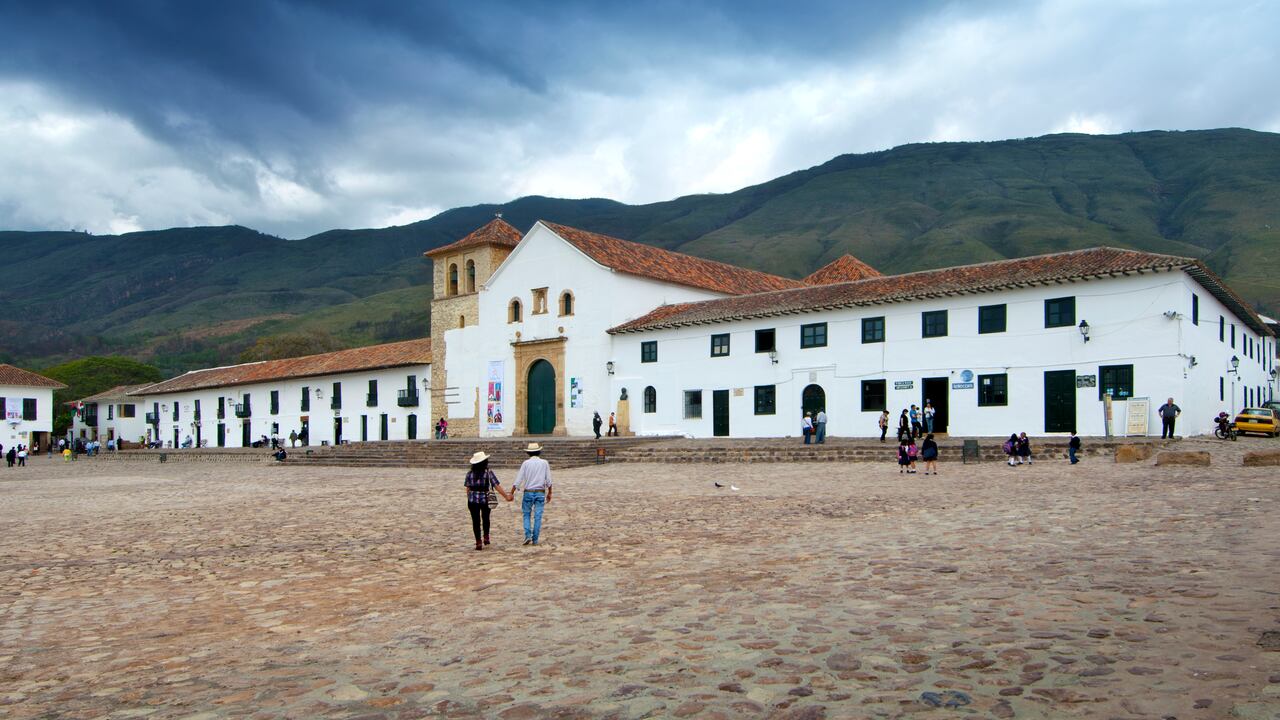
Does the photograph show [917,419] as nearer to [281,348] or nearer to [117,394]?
[117,394]

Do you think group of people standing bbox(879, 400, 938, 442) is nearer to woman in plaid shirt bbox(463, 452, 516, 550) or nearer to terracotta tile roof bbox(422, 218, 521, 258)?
woman in plaid shirt bbox(463, 452, 516, 550)

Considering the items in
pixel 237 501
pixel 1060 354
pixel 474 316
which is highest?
pixel 474 316

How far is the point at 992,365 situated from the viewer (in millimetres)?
27172

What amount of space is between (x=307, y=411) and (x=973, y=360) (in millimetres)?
36340

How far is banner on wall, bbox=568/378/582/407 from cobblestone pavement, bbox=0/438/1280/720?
932 inches

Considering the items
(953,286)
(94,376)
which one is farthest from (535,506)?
(94,376)

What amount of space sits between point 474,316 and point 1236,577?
37699 millimetres

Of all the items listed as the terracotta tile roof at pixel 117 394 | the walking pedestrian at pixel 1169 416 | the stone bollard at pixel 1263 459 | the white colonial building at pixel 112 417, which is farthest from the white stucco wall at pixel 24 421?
the stone bollard at pixel 1263 459

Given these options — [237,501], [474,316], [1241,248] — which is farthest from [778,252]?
[237,501]

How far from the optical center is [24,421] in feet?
194

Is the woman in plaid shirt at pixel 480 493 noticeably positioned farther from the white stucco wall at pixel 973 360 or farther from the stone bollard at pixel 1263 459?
the white stucco wall at pixel 973 360

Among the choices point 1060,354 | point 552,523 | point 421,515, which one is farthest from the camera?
point 1060,354

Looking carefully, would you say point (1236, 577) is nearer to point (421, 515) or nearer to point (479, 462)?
point (479, 462)

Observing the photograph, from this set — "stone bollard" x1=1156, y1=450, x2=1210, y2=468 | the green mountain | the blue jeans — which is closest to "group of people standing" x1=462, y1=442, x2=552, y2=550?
the blue jeans
